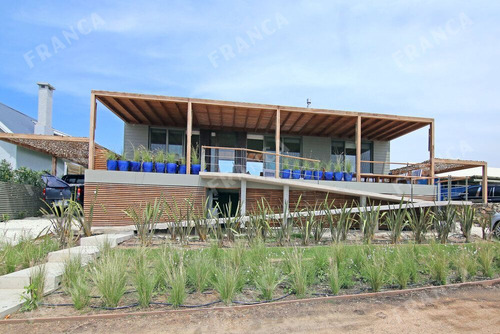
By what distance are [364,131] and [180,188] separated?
956cm

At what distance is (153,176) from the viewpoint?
10.9 m

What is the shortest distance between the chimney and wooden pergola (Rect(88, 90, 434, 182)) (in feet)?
21.5

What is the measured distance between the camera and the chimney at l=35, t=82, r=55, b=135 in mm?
17647

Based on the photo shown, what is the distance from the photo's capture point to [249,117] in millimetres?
13844

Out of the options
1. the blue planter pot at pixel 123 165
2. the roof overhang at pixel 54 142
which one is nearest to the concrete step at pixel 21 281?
the blue planter pot at pixel 123 165

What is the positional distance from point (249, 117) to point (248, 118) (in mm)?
163

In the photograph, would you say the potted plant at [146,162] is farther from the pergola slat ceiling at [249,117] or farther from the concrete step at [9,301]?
the concrete step at [9,301]

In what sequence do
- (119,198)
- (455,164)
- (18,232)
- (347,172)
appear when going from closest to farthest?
(18,232)
(119,198)
(347,172)
(455,164)

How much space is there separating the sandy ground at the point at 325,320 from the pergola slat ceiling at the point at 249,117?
29.7 feet

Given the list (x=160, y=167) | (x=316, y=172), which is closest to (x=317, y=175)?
(x=316, y=172)

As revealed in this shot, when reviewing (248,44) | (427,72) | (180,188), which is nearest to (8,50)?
(180,188)

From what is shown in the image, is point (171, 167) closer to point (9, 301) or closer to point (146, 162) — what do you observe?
point (146, 162)

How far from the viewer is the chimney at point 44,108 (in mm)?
17647

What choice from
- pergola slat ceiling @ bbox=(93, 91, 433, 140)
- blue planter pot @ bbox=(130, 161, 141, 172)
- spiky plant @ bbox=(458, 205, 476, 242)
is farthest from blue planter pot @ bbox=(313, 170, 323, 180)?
blue planter pot @ bbox=(130, 161, 141, 172)
